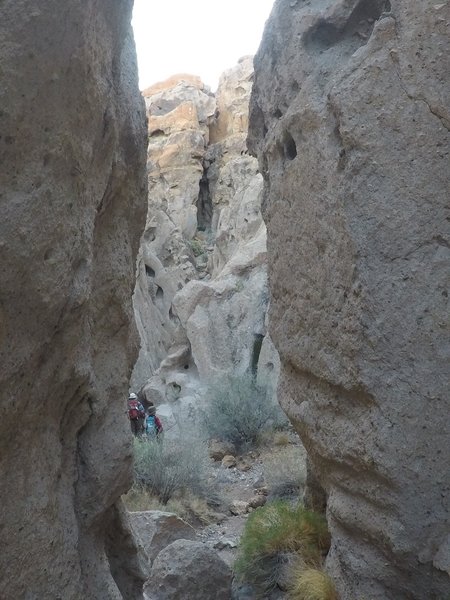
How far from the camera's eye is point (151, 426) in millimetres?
12188

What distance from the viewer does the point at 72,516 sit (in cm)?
302

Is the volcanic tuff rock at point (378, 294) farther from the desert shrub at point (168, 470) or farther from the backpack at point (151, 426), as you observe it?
Answer: the backpack at point (151, 426)

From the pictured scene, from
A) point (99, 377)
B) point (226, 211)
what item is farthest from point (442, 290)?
point (226, 211)

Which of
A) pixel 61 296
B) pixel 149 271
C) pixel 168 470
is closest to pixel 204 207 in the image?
pixel 149 271

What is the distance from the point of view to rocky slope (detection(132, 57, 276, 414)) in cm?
1641

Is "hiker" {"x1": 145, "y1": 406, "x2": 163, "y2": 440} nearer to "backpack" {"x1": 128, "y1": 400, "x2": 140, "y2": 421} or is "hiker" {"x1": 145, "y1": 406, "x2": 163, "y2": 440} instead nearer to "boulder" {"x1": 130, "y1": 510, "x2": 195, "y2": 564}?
"backpack" {"x1": 128, "y1": 400, "x2": 140, "y2": 421}

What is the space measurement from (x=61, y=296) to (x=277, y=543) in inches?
143

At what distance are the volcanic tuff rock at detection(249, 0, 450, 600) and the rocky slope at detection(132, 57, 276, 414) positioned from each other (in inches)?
429

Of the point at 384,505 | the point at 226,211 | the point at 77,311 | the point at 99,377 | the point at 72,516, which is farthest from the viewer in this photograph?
the point at 226,211

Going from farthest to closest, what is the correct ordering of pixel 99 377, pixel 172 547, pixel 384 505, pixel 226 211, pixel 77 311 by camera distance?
pixel 226 211
pixel 172 547
pixel 384 505
pixel 99 377
pixel 77 311

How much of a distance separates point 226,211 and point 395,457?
1914 cm

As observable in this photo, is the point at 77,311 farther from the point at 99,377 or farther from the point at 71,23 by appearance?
the point at 71,23

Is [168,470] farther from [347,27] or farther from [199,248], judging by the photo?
[199,248]

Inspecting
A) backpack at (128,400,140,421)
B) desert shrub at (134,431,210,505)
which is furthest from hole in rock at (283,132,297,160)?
backpack at (128,400,140,421)
